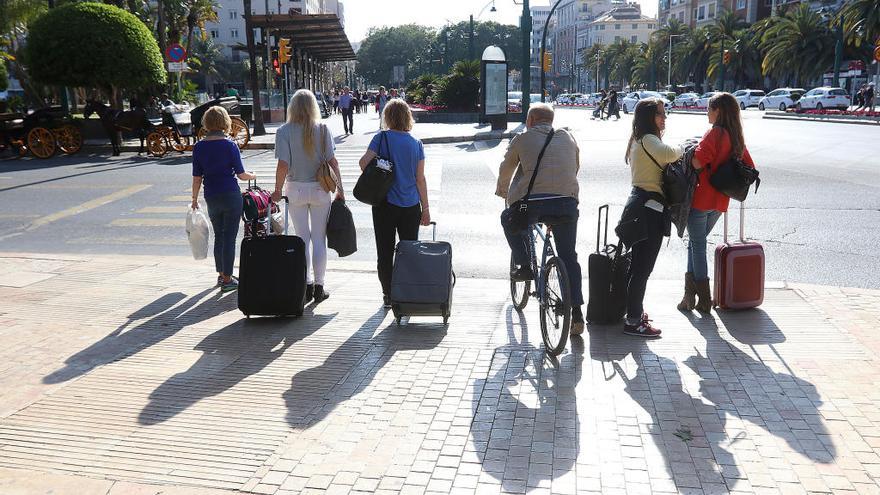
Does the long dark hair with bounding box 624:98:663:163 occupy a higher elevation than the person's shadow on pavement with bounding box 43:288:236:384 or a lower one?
higher

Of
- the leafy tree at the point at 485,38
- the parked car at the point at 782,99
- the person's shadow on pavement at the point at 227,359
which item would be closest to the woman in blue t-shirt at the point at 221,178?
the person's shadow on pavement at the point at 227,359

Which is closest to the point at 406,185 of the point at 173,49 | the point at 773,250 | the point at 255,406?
the point at 255,406

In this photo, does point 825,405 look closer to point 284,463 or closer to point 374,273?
point 284,463

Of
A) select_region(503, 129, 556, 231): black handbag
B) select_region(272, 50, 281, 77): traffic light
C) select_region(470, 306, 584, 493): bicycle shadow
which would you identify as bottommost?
select_region(470, 306, 584, 493): bicycle shadow

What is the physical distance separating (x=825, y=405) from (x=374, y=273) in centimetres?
466

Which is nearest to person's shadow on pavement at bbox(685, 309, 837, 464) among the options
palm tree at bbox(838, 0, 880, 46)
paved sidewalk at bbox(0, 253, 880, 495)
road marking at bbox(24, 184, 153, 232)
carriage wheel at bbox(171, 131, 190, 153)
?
paved sidewalk at bbox(0, 253, 880, 495)

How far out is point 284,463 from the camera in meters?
3.72

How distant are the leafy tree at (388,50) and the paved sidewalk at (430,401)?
126 m

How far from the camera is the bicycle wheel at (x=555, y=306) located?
16.4ft

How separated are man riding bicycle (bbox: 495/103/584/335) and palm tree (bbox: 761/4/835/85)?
211 feet

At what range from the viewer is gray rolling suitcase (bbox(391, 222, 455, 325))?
18.9 feet

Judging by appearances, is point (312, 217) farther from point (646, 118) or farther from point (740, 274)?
point (740, 274)

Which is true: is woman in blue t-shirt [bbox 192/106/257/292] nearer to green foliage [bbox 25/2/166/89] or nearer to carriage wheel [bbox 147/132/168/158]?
carriage wheel [bbox 147/132/168/158]

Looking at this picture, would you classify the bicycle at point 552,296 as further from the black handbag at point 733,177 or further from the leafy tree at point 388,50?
the leafy tree at point 388,50
